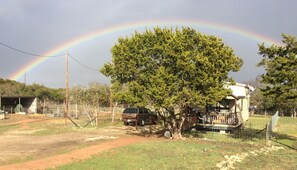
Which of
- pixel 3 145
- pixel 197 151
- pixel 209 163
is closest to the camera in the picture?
pixel 209 163

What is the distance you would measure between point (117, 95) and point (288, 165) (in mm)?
10948

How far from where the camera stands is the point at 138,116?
31.0 meters

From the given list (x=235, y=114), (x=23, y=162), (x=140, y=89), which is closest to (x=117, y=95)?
(x=140, y=89)

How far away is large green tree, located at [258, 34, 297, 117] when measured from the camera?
19406mm

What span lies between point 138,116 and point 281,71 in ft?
49.7

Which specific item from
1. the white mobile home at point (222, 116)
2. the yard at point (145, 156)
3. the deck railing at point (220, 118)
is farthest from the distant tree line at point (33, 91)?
the yard at point (145, 156)

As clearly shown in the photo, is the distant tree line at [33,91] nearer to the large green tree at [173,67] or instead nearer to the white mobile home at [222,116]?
the white mobile home at [222,116]

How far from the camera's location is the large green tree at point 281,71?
63.7 ft

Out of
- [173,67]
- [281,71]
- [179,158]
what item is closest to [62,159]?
[179,158]

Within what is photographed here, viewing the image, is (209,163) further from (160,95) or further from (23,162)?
(23,162)

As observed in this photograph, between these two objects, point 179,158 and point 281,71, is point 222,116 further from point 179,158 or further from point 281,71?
point 179,158

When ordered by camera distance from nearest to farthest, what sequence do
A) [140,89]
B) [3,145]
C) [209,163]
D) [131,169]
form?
[131,169] < [209,163] < [3,145] < [140,89]

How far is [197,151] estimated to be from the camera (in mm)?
16500

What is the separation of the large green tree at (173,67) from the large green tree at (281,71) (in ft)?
6.17
